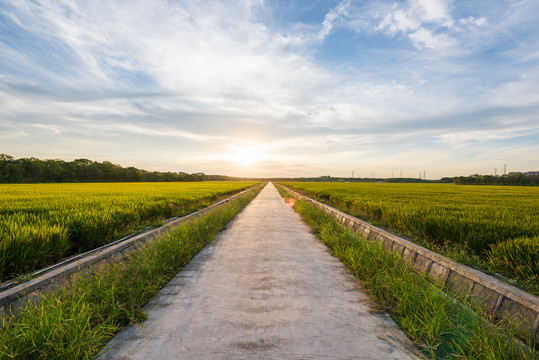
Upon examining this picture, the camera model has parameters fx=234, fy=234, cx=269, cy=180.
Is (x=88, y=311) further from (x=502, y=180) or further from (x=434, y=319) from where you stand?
(x=502, y=180)

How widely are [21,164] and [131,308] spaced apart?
242 ft

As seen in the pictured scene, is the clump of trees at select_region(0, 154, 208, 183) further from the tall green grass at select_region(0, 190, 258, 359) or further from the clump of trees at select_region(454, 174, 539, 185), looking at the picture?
the clump of trees at select_region(454, 174, 539, 185)

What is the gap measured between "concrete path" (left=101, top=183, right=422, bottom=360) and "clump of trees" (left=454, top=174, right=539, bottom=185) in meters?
91.1

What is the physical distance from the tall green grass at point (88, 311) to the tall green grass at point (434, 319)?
303cm

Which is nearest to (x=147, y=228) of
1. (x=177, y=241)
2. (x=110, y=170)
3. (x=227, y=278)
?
(x=177, y=241)

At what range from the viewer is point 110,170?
73.8 meters

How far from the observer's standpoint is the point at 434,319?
2309mm

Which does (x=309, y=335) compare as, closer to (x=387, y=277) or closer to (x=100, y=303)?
(x=387, y=277)

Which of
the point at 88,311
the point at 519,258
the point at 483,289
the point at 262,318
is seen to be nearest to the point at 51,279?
the point at 88,311

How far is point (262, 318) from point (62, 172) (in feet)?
254

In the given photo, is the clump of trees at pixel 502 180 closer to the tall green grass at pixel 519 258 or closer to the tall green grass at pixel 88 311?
the tall green grass at pixel 519 258

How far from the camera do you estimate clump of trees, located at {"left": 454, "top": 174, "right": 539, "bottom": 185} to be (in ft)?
213

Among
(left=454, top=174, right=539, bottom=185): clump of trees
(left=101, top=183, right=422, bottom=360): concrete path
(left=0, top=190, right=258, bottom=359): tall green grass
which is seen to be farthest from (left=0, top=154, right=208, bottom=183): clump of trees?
(left=454, top=174, right=539, bottom=185): clump of trees

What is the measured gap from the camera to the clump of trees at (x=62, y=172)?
165ft
